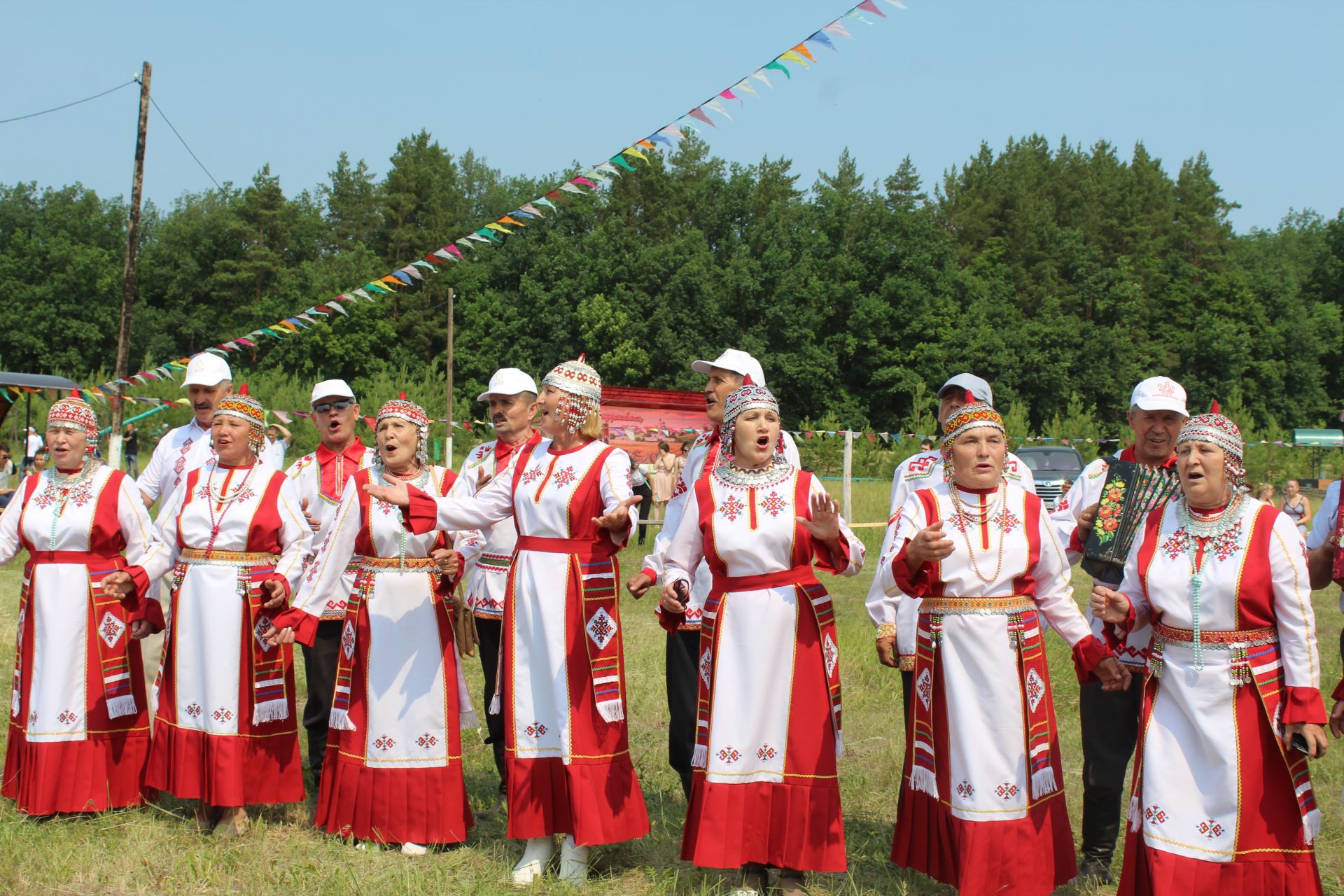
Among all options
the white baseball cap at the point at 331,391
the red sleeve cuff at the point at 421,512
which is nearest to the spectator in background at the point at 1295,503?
the white baseball cap at the point at 331,391

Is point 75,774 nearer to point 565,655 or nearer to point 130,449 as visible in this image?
point 565,655

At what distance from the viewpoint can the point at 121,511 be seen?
5.49 metres

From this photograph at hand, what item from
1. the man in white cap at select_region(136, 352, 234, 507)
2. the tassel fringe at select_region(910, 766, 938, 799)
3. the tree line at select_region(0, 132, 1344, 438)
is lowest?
the tassel fringe at select_region(910, 766, 938, 799)

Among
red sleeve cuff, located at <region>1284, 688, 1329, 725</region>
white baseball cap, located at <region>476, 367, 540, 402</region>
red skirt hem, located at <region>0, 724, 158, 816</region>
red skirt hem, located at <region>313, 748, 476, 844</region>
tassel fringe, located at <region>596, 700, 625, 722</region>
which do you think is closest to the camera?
red sleeve cuff, located at <region>1284, 688, 1329, 725</region>

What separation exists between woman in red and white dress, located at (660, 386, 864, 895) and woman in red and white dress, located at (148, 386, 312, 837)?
2.05 m

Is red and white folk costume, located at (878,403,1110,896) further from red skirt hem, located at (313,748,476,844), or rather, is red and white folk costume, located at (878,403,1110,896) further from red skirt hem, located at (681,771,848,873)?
Result: red skirt hem, located at (313,748,476,844)

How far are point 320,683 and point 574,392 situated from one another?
2220 millimetres

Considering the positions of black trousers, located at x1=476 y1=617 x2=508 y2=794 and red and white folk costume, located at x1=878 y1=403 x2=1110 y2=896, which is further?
black trousers, located at x1=476 y1=617 x2=508 y2=794

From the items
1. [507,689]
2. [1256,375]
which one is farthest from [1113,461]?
[1256,375]

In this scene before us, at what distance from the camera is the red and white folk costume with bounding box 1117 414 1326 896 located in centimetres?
361

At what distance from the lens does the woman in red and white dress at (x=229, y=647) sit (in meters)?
5.17

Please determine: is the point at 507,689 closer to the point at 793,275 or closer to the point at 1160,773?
the point at 1160,773

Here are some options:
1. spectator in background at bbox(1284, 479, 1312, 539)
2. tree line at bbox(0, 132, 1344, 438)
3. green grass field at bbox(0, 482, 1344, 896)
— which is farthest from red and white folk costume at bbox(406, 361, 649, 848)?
tree line at bbox(0, 132, 1344, 438)

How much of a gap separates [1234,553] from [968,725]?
1.05 metres
